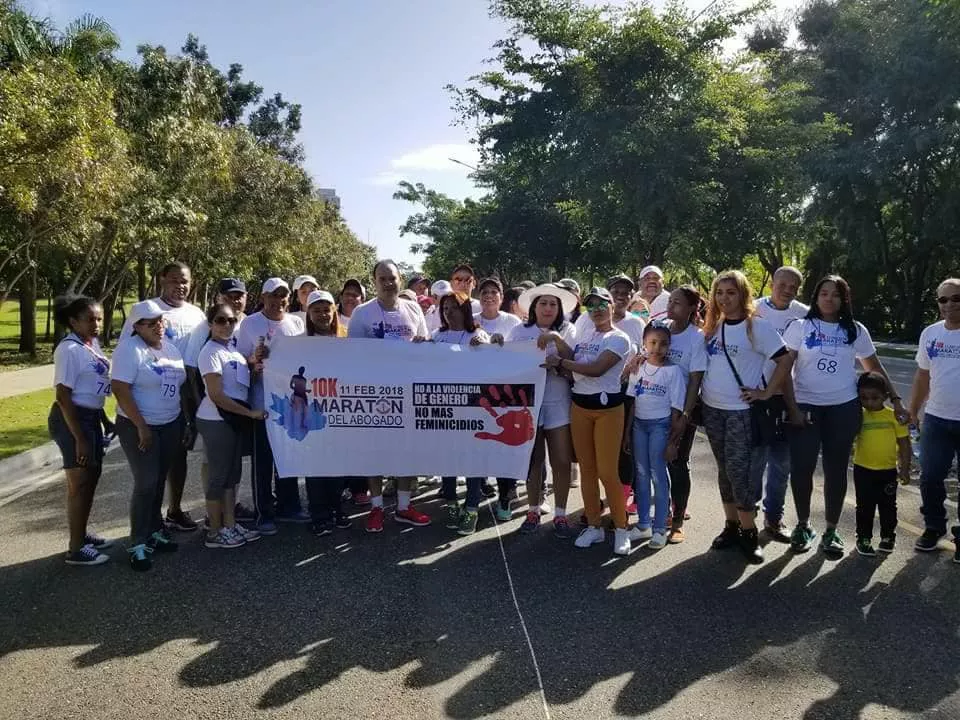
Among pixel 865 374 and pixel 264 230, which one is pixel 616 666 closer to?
pixel 865 374

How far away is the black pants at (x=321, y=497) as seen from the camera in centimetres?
591

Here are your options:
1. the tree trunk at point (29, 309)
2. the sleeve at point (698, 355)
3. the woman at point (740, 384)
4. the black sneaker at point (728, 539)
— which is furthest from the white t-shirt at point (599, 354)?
the tree trunk at point (29, 309)

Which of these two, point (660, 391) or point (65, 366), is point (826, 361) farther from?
point (65, 366)

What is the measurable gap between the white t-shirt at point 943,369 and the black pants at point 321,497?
14.4 ft

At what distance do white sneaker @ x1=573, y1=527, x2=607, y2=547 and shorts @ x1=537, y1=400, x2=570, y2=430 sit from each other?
2.66 ft

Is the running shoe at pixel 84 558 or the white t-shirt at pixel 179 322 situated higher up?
the white t-shirt at pixel 179 322

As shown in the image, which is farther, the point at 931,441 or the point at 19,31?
the point at 19,31

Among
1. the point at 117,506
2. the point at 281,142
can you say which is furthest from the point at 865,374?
the point at 281,142

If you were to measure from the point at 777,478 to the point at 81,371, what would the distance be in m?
4.91

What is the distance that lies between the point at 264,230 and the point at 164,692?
26878 millimetres

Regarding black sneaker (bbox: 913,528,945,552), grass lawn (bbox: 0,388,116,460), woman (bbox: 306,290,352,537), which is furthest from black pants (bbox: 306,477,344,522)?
grass lawn (bbox: 0,388,116,460)

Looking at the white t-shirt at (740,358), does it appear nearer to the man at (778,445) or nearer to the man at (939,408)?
the man at (778,445)

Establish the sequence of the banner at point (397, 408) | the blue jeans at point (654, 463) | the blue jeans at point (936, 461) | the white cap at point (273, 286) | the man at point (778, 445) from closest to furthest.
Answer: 1. the blue jeans at point (936, 461)
2. the blue jeans at point (654, 463)
3. the man at point (778, 445)
4. the banner at point (397, 408)
5. the white cap at point (273, 286)

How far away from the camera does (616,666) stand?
12.2 feet
